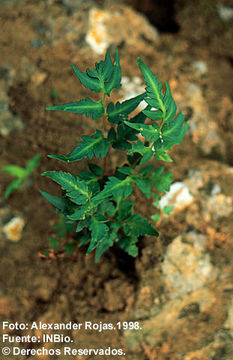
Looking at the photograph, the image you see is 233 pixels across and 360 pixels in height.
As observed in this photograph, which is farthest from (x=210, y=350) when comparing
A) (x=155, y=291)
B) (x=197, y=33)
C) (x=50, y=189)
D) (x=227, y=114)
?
(x=197, y=33)

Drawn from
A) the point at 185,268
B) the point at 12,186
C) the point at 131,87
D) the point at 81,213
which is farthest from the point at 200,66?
the point at 81,213

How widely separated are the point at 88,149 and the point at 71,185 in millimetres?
228

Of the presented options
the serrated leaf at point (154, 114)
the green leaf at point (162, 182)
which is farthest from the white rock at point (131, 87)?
the serrated leaf at point (154, 114)

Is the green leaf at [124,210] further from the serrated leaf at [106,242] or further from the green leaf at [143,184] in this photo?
the green leaf at [143,184]

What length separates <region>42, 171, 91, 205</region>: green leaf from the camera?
161cm

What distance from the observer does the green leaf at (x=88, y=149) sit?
1.68 metres

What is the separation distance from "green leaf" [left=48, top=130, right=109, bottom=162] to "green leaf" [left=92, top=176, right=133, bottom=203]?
0.50 feet

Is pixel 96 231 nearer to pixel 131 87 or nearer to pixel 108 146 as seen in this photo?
pixel 108 146

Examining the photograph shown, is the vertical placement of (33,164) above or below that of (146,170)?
above

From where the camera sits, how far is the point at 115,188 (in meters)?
1.80

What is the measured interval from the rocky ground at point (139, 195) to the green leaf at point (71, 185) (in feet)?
1.43

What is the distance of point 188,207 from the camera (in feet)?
7.81

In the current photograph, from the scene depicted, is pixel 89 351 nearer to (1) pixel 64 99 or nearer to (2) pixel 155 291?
(2) pixel 155 291

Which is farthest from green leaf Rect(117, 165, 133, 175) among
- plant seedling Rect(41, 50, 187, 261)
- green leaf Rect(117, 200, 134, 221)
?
green leaf Rect(117, 200, 134, 221)
